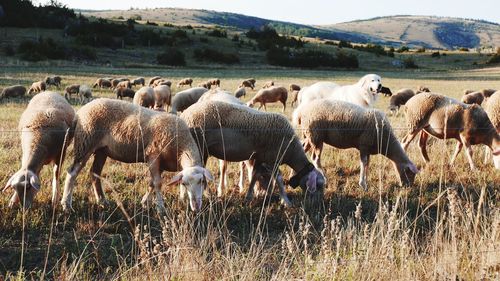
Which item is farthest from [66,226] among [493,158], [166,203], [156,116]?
[493,158]

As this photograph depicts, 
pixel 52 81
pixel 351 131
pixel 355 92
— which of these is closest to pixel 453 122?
pixel 351 131

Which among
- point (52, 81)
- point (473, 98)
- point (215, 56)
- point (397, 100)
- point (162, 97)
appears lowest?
point (52, 81)

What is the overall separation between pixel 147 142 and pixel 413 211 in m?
3.75

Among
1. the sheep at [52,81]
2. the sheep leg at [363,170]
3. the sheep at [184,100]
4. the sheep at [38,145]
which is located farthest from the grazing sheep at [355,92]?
the sheep at [52,81]

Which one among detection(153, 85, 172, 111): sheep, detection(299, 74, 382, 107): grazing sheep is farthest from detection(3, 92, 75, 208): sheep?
detection(153, 85, 172, 111): sheep

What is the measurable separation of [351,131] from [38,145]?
16.1ft

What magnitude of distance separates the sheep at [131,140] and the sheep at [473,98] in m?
14.5

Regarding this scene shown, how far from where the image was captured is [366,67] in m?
60.9

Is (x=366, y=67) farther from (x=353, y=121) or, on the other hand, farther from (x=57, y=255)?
(x=57, y=255)

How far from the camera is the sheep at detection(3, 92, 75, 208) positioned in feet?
20.7

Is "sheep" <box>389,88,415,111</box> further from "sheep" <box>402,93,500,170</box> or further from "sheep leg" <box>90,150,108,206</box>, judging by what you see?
"sheep leg" <box>90,150,108,206</box>

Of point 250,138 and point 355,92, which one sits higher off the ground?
point 355,92

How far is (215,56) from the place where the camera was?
56.5m

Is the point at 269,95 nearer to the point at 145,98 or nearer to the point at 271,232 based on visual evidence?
the point at 145,98
